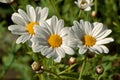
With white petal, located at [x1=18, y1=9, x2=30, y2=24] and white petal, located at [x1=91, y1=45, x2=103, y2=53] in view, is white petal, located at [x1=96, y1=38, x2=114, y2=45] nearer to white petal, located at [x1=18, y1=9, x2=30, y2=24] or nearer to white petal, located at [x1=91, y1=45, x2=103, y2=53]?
white petal, located at [x1=91, y1=45, x2=103, y2=53]

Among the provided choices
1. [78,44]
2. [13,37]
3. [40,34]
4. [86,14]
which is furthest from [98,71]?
[13,37]

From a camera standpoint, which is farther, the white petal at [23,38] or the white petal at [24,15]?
the white petal at [24,15]

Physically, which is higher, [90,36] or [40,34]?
[40,34]

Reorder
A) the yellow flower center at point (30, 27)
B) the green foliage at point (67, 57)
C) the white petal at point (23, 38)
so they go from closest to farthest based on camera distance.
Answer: the white petal at point (23, 38) → the yellow flower center at point (30, 27) → the green foliage at point (67, 57)

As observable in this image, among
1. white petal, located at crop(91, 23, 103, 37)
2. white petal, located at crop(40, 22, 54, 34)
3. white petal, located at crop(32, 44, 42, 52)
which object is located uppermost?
white petal, located at crop(40, 22, 54, 34)

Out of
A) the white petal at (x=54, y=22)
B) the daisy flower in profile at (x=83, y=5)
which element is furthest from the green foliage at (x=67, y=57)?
the white petal at (x=54, y=22)

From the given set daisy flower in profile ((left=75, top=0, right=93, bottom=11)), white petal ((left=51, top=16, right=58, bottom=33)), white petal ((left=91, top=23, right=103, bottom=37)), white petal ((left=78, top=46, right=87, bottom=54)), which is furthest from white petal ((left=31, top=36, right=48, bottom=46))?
daisy flower in profile ((left=75, top=0, right=93, bottom=11))

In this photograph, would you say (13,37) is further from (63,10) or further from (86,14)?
(86,14)

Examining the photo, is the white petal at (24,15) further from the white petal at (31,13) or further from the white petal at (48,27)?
the white petal at (48,27)
